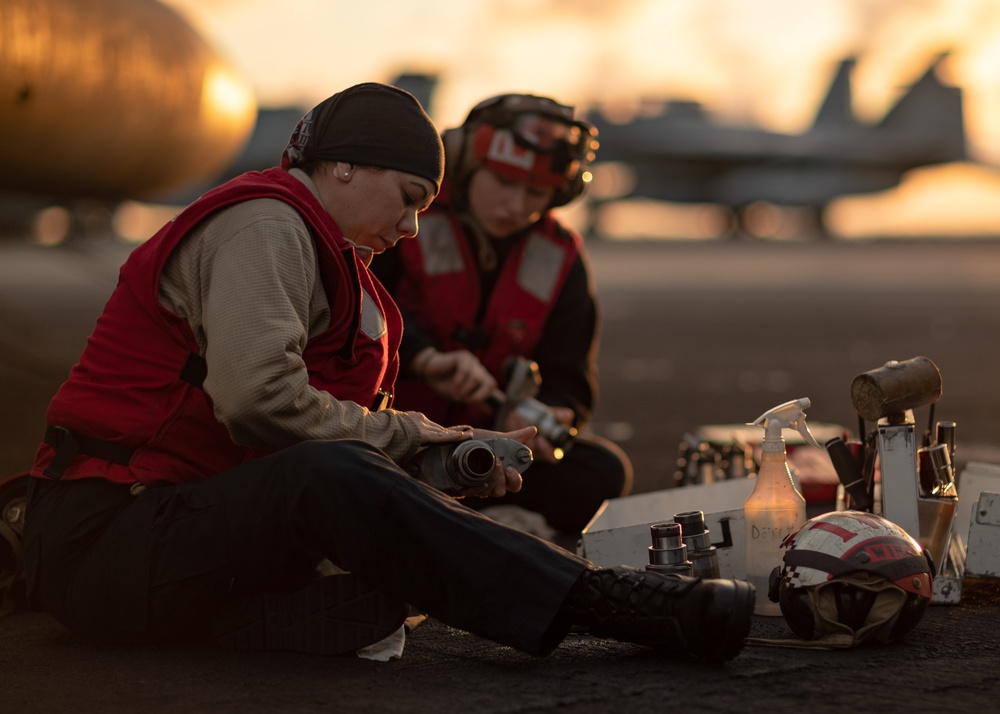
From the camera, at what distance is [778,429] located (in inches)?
120

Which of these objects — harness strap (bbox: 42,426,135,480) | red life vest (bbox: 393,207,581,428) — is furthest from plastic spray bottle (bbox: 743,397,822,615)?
harness strap (bbox: 42,426,135,480)

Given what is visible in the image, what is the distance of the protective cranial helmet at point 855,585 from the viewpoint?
2.61 m

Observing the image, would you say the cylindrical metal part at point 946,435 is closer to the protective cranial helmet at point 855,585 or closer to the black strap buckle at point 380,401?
the protective cranial helmet at point 855,585

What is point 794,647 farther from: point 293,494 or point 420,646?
point 293,494

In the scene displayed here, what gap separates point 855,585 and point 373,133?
142 centimetres

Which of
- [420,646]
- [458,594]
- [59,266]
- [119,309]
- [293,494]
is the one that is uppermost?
[59,266]

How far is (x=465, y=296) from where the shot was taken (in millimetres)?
4152

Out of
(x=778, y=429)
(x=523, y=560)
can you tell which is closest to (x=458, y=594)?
(x=523, y=560)

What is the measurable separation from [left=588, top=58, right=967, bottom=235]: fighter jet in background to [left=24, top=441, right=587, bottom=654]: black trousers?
172 feet

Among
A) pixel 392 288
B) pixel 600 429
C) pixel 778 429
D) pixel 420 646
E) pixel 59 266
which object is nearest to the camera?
pixel 420 646

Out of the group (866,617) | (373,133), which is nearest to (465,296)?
(373,133)

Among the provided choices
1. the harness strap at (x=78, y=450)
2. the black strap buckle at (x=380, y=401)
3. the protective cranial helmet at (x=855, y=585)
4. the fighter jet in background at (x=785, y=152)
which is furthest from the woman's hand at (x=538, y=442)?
the fighter jet in background at (x=785, y=152)

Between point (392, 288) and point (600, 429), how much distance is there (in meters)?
3.26

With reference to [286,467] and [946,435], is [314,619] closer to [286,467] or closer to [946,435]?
[286,467]
